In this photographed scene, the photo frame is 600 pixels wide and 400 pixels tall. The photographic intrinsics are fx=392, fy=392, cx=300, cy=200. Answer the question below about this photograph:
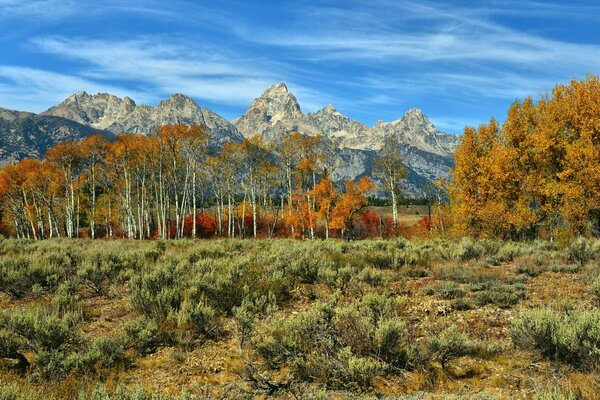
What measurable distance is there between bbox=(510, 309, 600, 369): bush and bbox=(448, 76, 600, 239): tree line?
1599 cm

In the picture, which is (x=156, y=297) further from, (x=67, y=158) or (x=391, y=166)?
(x=391, y=166)

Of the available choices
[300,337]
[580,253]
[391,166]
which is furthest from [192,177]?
[300,337]

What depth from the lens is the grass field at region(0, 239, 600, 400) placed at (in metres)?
5.51

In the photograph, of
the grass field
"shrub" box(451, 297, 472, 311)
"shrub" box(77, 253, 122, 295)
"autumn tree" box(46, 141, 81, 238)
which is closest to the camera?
the grass field

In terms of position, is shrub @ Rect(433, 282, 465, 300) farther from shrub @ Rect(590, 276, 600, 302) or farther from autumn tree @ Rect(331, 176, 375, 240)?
autumn tree @ Rect(331, 176, 375, 240)

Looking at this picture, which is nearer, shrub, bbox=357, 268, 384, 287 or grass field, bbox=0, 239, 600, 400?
grass field, bbox=0, 239, 600, 400

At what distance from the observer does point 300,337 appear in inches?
263

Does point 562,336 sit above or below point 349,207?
below

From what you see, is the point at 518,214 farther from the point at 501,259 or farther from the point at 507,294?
the point at 507,294

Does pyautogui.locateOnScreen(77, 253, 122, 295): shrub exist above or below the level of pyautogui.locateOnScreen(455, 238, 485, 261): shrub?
above

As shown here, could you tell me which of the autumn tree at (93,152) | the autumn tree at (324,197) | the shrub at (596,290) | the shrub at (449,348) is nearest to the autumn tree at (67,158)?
the autumn tree at (93,152)

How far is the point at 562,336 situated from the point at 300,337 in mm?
3946

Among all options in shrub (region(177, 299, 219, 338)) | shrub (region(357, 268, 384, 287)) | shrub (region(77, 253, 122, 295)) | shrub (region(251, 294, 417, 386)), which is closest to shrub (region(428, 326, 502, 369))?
shrub (region(251, 294, 417, 386))

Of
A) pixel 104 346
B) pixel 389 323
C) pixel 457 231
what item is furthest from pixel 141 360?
pixel 457 231
